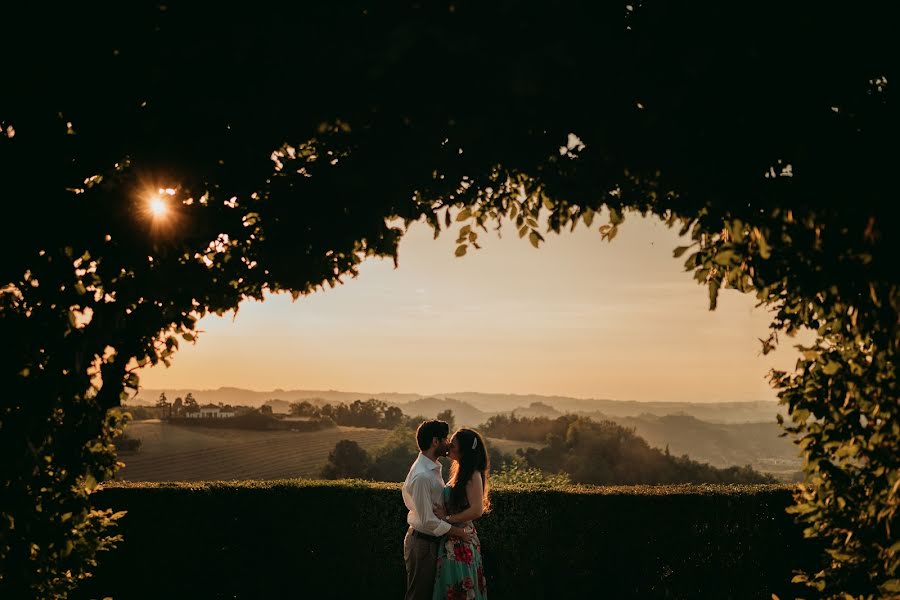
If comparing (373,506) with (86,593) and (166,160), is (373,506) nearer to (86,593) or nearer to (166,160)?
(86,593)

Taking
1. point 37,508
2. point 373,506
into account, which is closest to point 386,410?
point 373,506

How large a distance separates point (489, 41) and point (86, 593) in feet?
34.6

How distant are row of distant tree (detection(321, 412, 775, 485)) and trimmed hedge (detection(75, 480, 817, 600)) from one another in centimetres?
5113

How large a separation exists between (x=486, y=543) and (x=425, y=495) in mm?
4877

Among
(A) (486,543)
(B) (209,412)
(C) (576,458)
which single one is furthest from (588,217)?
(B) (209,412)

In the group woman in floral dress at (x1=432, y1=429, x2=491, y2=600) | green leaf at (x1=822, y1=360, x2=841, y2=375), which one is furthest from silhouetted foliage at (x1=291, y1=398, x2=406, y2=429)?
green leaf at (x1=822, y1=360, x2=841, y2=375)

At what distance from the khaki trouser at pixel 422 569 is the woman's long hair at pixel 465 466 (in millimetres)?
452

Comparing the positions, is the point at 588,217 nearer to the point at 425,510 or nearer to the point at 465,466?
the point at 465,466

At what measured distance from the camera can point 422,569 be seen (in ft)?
20.9

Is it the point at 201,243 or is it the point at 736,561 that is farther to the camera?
the point at 736,561

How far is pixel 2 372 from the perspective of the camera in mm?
4066

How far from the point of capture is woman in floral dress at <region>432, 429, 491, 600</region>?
6266mm

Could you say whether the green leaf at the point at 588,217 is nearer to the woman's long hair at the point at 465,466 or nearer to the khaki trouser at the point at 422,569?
the woman's long hair at the point at 465,466

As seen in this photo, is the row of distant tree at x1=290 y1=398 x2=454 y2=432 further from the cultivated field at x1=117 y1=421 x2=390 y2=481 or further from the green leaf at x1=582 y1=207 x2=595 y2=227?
the green leaf at x1=582 y1=207 x2=595 y2=227
